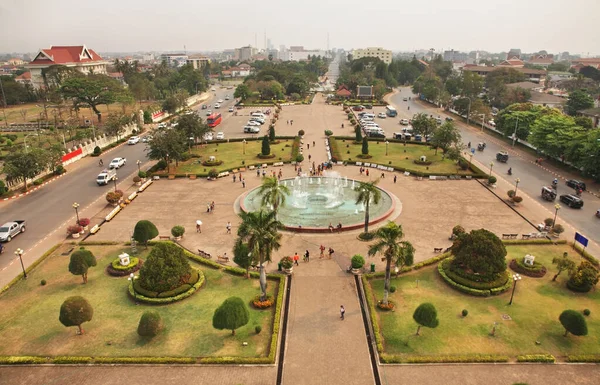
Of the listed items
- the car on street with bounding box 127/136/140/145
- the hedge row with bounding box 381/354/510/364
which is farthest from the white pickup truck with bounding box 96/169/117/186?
the hedge row with bounding box 381/354/510/364

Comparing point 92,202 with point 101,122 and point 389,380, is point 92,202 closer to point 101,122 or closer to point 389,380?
point 389,380

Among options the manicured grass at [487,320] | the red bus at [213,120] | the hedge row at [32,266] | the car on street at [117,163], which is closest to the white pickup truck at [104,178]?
the car on street at [117,163]

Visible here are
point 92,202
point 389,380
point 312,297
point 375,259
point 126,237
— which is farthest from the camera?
point 92,202

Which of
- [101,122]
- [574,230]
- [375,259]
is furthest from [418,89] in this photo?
[375,259]

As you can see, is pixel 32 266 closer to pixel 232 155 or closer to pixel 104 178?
pixel 104 178

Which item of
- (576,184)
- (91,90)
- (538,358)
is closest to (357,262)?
(538,358)

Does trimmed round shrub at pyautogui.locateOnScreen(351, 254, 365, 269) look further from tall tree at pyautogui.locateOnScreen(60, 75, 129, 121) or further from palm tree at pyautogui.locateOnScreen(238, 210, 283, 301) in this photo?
tall tree at pyautogui.locateOnScreen(60, 75, 129, 121)

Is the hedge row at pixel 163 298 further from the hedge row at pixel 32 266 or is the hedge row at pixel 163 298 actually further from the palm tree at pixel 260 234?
the hedge row at pixel 32 266

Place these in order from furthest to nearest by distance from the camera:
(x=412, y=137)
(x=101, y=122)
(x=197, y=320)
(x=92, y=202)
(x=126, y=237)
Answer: (x=101, y=122)
(x=412, y=137)
(x=92, y=202)
(x=126, y=237)
(x=197, y=320)
